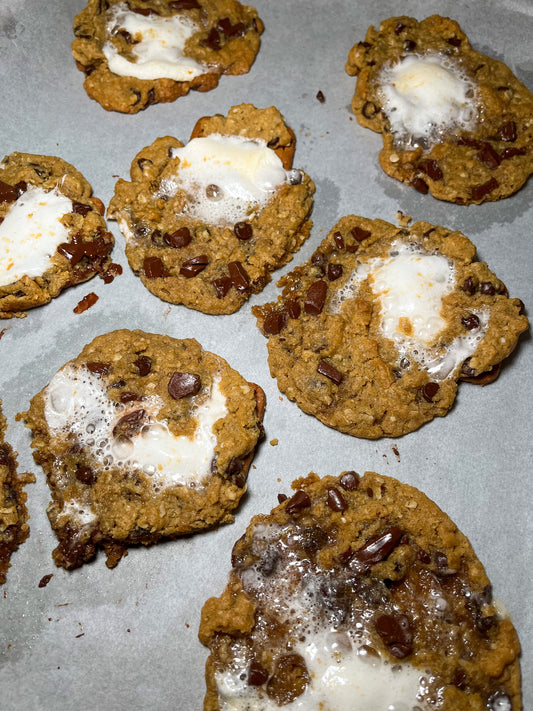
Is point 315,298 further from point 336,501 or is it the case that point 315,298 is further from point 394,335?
point 336,501

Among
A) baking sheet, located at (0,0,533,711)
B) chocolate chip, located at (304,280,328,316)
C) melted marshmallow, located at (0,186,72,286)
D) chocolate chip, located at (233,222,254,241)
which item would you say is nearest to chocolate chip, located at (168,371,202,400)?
baking sheet, located at (0,0,533,711)

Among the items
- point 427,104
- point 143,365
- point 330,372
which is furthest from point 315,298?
point 427,104

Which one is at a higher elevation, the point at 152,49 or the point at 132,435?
the point at 152,49

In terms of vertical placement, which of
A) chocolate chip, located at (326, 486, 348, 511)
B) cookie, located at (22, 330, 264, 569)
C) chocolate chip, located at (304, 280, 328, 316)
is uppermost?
chocolate chip, located at (304, 280, 328, 316)

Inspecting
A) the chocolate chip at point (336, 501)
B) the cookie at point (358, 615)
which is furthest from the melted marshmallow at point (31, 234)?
the chocolate chip at point (336, 501)

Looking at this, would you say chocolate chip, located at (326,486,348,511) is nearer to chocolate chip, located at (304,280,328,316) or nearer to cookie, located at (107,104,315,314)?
chocolate chip, located at (304,280,328,316)

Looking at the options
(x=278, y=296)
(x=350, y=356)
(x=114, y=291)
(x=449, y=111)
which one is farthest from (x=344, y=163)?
(x=114, y=291)

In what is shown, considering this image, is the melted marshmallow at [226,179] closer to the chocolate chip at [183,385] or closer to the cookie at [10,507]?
the chocolate chip at [183,385]
